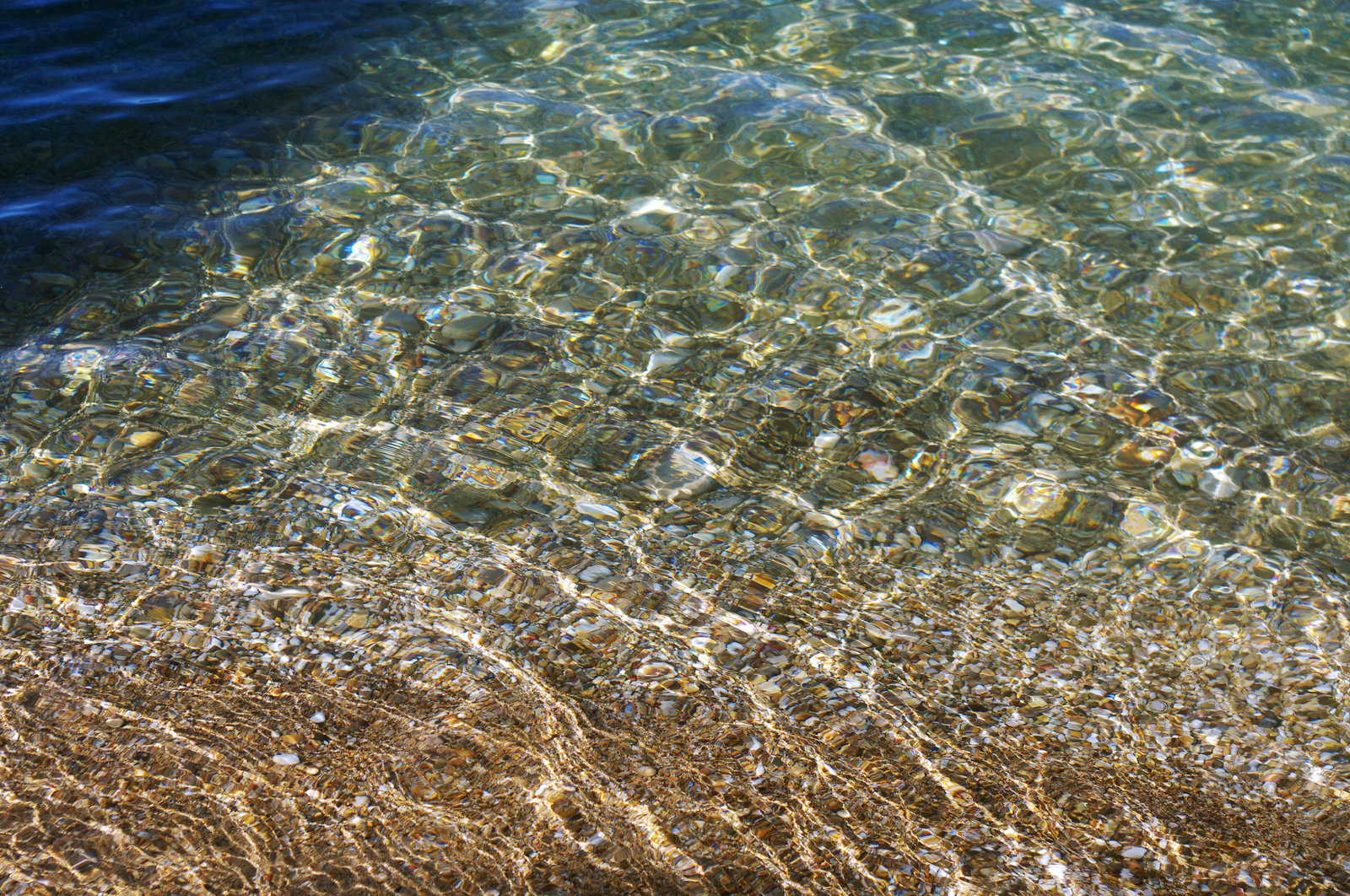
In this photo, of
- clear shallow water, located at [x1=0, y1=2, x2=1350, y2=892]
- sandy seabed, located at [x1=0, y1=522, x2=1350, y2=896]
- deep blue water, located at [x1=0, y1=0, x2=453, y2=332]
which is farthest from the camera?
deep blue water, located at [x1=0, y1=0, x2=453, y2=332]

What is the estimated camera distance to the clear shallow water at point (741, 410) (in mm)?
2637

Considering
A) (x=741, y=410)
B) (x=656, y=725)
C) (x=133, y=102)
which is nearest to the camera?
(x=656, y=725)

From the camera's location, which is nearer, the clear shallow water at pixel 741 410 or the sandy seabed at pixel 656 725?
the sandy seabed at pixel 656 725

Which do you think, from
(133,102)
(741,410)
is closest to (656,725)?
(741,410)

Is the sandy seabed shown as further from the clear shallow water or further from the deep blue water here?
the deep blue water

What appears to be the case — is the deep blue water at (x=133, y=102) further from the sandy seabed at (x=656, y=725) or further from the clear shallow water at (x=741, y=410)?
the sandy seabed at (x=656, y=725)

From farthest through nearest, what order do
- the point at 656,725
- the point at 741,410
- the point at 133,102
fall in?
the point at 133,102, the point at 741,410, the point at 656,725

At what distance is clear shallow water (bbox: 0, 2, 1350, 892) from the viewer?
8.65 ft

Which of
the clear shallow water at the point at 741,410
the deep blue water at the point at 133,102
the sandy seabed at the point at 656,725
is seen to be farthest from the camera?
the deep blue water at the point at 133,102

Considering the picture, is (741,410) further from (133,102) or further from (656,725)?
(133,102)

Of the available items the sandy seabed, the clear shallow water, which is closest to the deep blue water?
the clear shallow water

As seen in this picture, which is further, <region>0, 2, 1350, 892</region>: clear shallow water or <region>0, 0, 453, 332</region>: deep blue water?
<region>0, 0, 453, 332</region>: deep blue water

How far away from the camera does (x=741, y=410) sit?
3742mm

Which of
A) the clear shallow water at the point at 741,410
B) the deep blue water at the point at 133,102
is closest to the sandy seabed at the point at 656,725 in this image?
the clear shallow water at the point at 741,410
